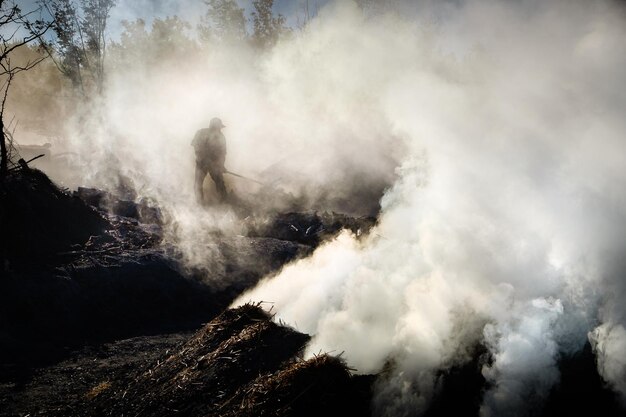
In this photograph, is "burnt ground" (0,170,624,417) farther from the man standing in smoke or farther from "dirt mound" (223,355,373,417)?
the man standing in smoke

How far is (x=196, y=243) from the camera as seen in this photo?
12.5 meters

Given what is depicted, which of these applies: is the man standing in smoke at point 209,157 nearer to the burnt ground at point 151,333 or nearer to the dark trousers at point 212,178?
the dark trousers at point 212,178

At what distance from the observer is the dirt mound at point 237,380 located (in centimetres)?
437

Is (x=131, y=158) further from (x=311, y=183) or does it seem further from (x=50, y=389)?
(x=50, y=389)

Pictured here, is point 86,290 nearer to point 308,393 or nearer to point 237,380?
point 237,380

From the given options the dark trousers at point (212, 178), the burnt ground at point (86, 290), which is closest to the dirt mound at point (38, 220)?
the burnt ground at point (86, 290)

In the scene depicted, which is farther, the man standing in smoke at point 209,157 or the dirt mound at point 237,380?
the man standing in smoke at point 209,157

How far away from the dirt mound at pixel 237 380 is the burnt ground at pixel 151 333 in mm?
16

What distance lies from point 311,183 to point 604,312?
1418cm

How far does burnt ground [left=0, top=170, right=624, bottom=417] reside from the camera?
4461mm

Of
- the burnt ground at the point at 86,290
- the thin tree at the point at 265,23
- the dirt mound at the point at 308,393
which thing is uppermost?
the thin tree at the point at 265,23

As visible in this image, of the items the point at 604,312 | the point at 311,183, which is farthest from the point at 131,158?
the point at 604,312

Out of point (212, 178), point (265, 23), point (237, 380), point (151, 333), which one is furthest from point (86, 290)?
point (265, 23)

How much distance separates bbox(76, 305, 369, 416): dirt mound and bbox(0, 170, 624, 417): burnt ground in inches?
0.6
